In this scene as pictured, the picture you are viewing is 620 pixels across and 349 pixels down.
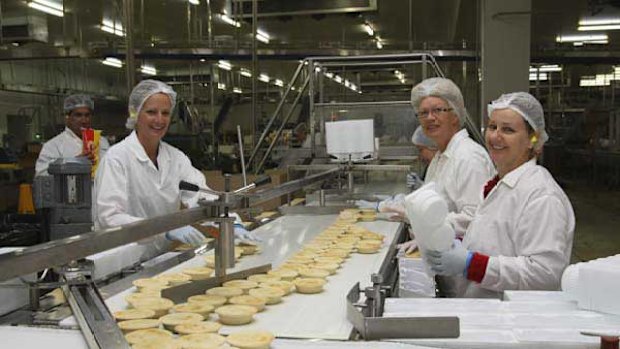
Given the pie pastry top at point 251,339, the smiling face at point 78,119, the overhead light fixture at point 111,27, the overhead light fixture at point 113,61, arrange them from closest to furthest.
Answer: the pie pastry top at point 251,339, the smiling face at point 78,119, the overhead light fixture at point 113,61, the overhead light fixture at point 111,27

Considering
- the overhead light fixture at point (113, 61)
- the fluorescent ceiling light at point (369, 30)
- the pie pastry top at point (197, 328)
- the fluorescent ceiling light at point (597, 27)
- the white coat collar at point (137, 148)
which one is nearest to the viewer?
the pie pastry top at point (197, 328)

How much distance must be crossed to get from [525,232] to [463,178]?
27.1 inches

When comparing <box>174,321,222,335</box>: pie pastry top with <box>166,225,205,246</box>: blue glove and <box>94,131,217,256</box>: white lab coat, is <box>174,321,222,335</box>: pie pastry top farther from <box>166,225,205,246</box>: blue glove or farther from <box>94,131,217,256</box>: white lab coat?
<box>94,131,217,256</box>: white lab coat

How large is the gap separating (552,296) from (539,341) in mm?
347

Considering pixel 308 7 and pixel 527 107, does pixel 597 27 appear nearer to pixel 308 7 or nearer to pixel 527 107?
pixel 308 7

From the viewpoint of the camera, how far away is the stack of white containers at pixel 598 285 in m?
1.17

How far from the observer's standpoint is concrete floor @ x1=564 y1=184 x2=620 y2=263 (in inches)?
226

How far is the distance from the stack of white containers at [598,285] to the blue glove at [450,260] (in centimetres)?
38

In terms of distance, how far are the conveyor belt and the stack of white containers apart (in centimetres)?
54

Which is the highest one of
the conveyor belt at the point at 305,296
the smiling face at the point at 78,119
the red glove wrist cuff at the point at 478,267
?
the smiling face at the point at 78,119

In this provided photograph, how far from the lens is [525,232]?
5.62 ft

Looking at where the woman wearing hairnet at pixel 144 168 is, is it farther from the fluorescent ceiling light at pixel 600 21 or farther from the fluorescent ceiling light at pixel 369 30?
the fluorescent ceiling light at pixel 600 21

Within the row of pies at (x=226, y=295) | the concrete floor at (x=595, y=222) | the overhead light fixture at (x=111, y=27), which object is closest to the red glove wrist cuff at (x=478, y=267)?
the row of pies at (x=226, y=295)

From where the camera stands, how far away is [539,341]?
1.05 m
